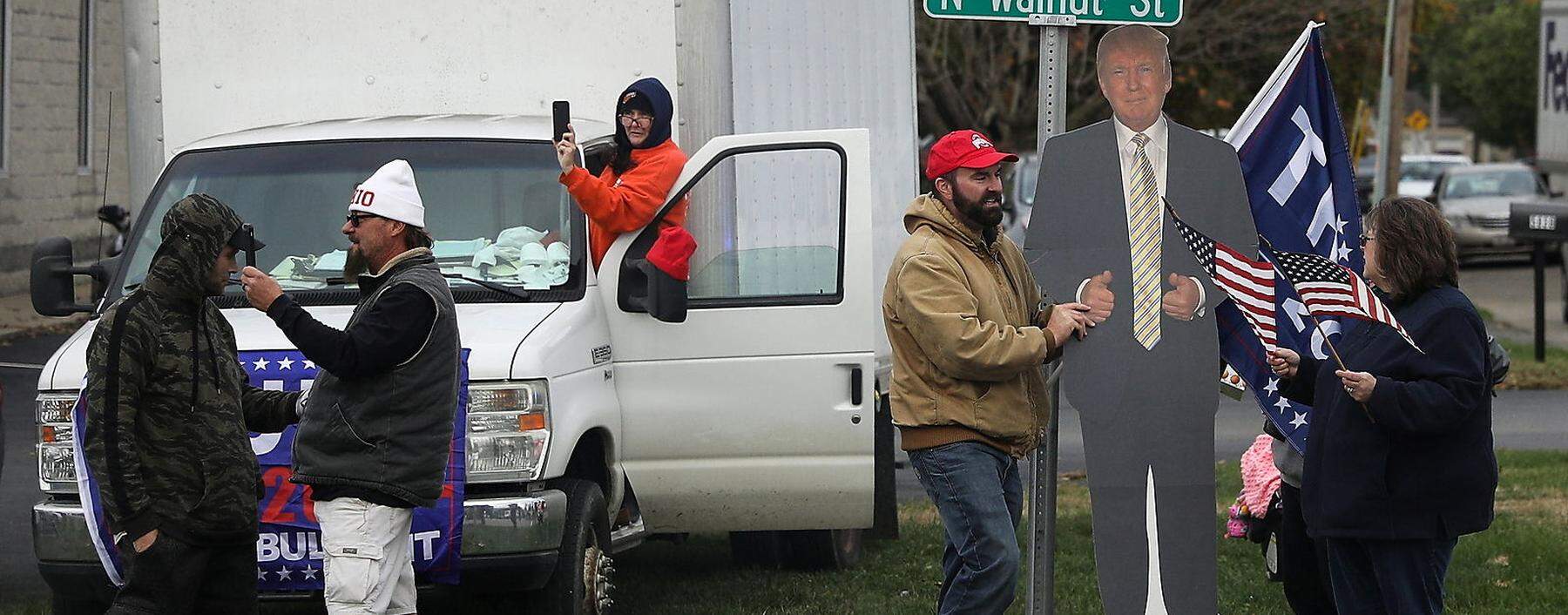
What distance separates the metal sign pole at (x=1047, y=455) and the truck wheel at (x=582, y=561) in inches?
60.9

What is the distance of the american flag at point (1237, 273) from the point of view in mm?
5246

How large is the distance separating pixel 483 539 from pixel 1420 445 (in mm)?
2843

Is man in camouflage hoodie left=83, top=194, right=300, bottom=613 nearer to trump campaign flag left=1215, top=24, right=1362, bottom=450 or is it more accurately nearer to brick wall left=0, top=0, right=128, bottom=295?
trump campaign flag left=1215, top=24, right=1362, bottom=450

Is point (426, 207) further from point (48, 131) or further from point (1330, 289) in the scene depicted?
point (48, 131)

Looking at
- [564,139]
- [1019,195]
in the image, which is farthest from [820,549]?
[1019,195]

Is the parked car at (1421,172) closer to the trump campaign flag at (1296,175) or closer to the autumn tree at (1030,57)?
the autumn tree at (1030,57)

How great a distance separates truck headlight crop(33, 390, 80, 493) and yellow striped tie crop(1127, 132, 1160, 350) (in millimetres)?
3354

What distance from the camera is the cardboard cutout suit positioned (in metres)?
5.26

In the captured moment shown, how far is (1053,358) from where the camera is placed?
18.0 feet

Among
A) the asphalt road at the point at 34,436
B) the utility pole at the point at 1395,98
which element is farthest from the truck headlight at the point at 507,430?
the utility pole at the point at 1395,98

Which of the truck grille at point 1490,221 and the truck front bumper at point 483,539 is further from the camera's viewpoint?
the truck grille at point 1490,221

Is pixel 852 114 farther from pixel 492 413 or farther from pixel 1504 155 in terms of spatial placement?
pixel 1504 155

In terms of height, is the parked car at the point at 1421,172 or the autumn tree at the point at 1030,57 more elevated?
the autumn tree at the point at 1030,57

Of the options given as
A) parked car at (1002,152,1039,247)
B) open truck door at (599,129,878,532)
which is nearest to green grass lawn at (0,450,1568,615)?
open truck door at (599,129,878,532)
